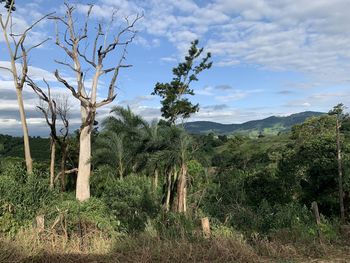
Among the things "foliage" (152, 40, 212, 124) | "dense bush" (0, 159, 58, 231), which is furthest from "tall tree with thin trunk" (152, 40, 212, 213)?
"dense bush" (0, 159, 58, 231)

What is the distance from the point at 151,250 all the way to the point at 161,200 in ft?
35.2

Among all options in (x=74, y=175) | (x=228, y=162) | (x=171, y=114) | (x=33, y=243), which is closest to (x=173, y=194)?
(x=33, y=243)

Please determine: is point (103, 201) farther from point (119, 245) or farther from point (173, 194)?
point (119, 245)

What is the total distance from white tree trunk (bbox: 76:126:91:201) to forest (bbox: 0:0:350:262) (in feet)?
0.18

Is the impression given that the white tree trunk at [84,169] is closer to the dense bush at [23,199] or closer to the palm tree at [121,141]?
the palm tree at [121,141]

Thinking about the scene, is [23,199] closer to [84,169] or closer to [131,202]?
[131,202]

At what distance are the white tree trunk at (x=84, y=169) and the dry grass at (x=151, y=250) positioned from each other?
1439 centimetres

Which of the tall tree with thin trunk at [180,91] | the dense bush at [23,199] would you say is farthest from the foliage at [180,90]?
the dense bush at [23,199]

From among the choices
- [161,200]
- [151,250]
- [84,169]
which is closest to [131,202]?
[161,200]

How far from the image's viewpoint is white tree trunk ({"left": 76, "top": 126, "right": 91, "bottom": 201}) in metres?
22.5

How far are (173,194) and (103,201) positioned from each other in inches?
121

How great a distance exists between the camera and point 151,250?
7.32m

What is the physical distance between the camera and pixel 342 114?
1582 cm

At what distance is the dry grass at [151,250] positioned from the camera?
22.9 ft
